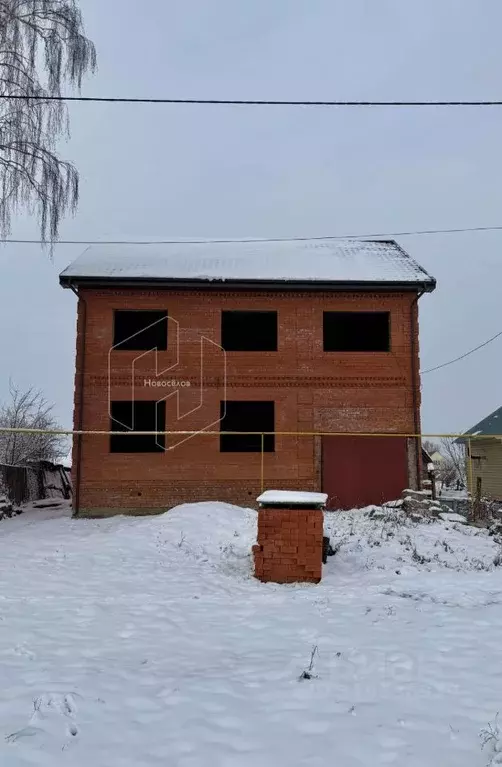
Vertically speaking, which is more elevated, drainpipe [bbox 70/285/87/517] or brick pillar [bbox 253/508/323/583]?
drainpipe [bbox 70/285/87/517]

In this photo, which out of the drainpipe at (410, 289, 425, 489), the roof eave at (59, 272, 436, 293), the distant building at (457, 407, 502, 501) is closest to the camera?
the roof eave at (59, 272, 436, 293)

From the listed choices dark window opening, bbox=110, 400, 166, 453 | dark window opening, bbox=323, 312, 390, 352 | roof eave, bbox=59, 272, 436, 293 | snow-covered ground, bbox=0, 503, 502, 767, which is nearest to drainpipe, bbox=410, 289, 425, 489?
roof eave, bbox=59, 272, 436, 293

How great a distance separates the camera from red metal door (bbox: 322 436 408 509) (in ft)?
47.7

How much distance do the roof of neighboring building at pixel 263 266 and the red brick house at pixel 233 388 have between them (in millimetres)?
78

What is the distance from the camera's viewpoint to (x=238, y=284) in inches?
577

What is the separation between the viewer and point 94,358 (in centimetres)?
1466

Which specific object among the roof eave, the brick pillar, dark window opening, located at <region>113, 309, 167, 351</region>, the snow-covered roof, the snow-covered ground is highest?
the roof eave

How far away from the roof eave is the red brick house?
33 mm

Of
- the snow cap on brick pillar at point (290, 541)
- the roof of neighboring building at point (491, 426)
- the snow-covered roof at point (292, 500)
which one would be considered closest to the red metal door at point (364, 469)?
the snow-covered roof at point (292, 500)

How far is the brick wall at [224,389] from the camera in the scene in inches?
560

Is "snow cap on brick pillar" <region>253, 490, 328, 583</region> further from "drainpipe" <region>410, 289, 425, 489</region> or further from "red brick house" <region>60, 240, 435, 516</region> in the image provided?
"drainpipe" <region>410, 289, 425, 489</region>

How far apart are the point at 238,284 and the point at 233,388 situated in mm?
2754

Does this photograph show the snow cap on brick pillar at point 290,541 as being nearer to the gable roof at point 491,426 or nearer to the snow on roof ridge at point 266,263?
the snow on roof ridge at point 266,263

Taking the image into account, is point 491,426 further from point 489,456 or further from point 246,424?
point 246,424
